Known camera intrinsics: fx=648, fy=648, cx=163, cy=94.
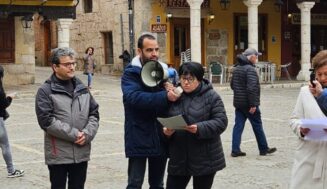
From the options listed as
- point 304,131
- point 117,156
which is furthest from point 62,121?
A: point 117,156

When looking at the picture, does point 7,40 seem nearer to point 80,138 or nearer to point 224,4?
point 224,4

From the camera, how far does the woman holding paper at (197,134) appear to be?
4.90 meters

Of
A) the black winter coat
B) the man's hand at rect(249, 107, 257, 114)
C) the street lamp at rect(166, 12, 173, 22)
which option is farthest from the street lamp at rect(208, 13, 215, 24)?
the black winter coat

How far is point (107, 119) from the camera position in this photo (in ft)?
47.5

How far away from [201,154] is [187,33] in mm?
22162

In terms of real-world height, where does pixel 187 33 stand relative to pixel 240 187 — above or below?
above

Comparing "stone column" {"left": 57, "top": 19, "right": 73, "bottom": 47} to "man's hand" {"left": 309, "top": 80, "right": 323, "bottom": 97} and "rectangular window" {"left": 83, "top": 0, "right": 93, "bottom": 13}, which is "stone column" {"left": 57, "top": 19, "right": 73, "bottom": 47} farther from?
"man's hand" {"left": 309, "top": 80, "right": 323, "bottom": 97}

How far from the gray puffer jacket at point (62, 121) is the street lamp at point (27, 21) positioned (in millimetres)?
17829

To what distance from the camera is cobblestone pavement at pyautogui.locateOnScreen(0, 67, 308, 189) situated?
7.64 m

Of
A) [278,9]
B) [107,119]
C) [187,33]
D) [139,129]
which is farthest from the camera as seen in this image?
[278,9]

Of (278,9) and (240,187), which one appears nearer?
(240,187)

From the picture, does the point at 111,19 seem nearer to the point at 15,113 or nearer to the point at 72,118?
the point at 15,113

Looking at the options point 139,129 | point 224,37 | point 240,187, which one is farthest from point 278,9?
point 139,129

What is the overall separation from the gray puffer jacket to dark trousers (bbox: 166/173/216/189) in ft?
2.38
